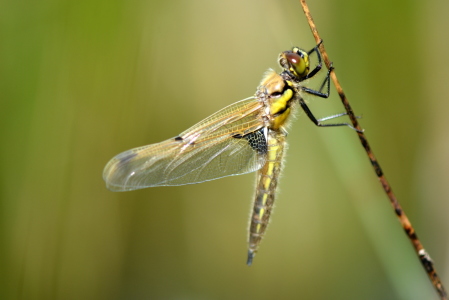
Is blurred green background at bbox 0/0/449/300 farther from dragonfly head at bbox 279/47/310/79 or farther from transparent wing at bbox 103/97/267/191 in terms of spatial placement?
transparent wing at bbox 103/97/267/191

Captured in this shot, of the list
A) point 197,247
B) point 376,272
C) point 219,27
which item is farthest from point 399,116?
point 197,247

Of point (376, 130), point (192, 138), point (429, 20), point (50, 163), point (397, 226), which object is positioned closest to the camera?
point (397, 226)

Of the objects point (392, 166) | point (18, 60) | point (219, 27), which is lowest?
point (392, 166)

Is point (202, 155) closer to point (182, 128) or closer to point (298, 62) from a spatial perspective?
point (298, 62)

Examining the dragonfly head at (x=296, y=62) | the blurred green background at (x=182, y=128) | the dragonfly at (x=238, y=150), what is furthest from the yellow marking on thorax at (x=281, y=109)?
the blurred green background at (x=182, y=128)

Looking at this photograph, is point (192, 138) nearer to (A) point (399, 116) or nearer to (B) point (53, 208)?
(B) point (53, 208)

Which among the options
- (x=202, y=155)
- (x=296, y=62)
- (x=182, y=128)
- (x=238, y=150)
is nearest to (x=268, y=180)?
(x=238, y=150)

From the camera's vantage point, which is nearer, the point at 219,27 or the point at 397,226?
the point at 397,226

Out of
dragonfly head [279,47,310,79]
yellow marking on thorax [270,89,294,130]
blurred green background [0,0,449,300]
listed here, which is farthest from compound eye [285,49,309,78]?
blurred green background [0,0,449,300]
